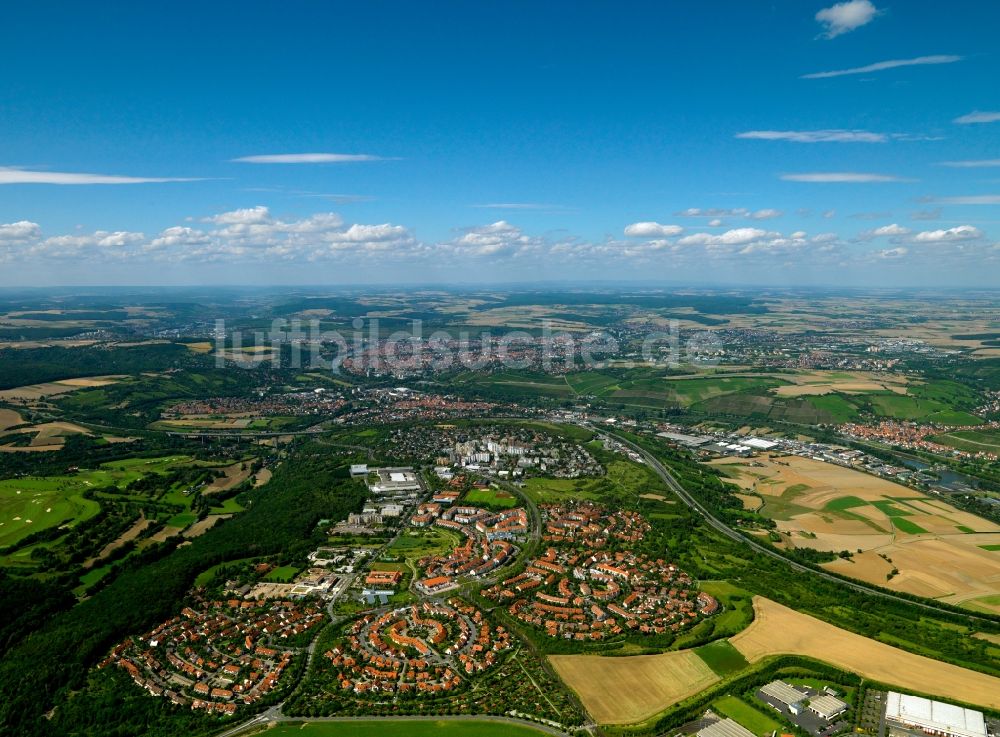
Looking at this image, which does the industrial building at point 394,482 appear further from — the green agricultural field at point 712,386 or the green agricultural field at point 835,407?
the green agricultural field at point 835,407

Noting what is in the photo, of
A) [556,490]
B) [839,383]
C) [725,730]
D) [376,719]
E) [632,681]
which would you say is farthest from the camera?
[839,383]

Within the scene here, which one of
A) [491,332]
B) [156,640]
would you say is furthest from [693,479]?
[491,332]

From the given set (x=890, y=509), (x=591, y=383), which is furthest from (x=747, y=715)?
(x=591, y=383)

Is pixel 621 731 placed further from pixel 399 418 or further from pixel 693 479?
pixel 399 418

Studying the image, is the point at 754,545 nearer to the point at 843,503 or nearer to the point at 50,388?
the point at 843,503

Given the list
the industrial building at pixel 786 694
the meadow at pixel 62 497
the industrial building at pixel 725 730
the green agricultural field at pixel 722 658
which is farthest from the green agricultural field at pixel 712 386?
the industrial building at pixel 725 730

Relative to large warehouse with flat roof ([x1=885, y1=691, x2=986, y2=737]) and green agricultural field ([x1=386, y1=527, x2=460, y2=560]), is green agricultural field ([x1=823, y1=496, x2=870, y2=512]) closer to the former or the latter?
large warehouse with flat roof ([x1=885, y1=691, x2=986, y2=737])
